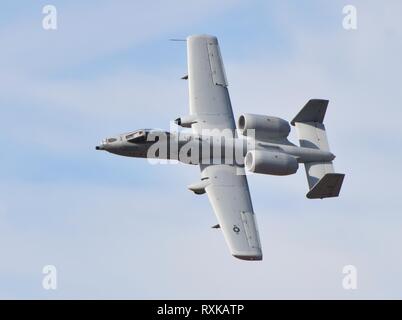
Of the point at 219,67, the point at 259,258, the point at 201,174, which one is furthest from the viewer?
the point at 219,67

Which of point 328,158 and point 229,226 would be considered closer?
point 229,226

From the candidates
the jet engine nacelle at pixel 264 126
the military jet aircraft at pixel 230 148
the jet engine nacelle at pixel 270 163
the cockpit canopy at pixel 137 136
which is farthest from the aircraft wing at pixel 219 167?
the cockpit canopy at pixel 137 136

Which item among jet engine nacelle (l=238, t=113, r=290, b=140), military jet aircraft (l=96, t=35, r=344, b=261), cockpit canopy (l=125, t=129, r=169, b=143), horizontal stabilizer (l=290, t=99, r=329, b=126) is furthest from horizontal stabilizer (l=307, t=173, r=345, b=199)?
cockpit canopy (l=125, t=129, r=169, b=143)

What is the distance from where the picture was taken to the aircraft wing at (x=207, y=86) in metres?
53.5

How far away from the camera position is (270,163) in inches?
1994

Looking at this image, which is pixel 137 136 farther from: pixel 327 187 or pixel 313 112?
pixel 327 187

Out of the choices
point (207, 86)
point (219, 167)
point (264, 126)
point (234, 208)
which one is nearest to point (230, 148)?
point (219, 167)

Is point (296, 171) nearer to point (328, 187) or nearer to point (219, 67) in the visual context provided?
point (328, 187)

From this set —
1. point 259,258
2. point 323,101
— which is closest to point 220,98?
point 323,101

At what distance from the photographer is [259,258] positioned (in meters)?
47.3

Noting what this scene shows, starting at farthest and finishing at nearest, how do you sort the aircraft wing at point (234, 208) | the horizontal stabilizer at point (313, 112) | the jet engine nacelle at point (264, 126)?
the horizontal stabilizer at point (313, 112) < the jet engine nacelle at point (264, 126) < the aircraft wing at point (234, 208)

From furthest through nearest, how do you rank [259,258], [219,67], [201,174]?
[219,67] → [201,174] → [259,258]

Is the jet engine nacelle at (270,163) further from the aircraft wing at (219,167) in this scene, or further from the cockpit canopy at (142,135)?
the cockpit canopy at (142,135)

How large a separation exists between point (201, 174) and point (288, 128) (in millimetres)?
5166
